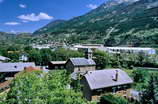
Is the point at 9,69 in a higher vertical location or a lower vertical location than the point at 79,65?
lower

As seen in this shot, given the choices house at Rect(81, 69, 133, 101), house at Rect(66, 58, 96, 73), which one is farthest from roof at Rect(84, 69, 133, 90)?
house at Rect(66, 58, 96, 73)

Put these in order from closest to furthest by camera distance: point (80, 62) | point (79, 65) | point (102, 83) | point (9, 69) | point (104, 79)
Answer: point (102, 83) → point (104, 79) → point (79, 65) → point (80, 62) → point (9, 69)

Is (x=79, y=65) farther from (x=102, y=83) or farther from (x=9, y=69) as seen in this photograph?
(x=9, y=69)

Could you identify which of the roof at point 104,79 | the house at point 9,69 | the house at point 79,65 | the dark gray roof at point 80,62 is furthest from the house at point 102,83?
the house at point 9,69

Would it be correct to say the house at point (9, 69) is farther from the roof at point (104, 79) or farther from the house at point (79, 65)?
the roof at point (104, 79)

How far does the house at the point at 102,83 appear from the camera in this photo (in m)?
38.7

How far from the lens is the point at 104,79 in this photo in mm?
41031

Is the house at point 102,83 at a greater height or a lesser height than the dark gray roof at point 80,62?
lesser

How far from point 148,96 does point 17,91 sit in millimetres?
21890

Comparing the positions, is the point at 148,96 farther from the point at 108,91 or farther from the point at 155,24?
the point at 155,24

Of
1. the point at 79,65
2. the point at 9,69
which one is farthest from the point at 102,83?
the point at 9,69

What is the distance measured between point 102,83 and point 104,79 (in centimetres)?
154

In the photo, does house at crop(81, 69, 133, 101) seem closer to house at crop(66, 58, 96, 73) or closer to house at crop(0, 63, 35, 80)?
house at crop(66, 58, 96, 73)

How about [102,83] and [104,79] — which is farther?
[104,79]
